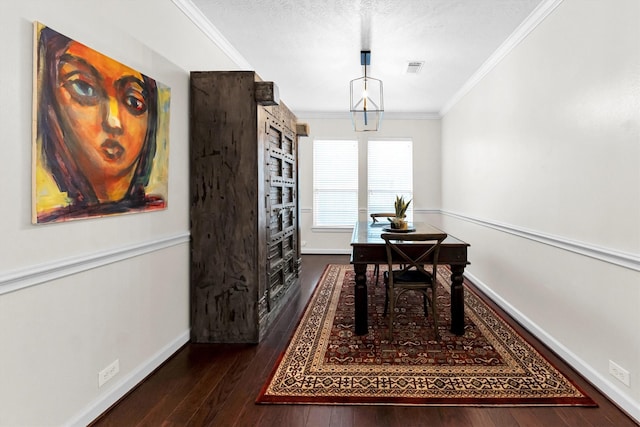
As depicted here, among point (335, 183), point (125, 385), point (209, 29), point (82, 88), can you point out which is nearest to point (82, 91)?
point (82, 88)

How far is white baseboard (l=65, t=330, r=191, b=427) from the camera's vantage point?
1.78 metres

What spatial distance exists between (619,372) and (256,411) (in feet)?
6.77

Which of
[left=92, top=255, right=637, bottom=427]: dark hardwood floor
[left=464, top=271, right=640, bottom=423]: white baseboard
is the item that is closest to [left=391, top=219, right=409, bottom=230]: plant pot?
[left=464, top=271, right=640, bottom=423]: white baseboard

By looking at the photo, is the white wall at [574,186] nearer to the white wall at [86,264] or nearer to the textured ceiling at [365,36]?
the textured ceiling at [365,36]

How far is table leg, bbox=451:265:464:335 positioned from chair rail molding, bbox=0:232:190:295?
234 centimetres

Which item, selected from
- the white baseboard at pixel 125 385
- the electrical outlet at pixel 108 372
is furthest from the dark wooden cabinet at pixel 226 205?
the electrical outlet at pixel 108 372

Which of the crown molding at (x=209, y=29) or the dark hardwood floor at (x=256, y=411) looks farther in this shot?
the crown molding at (x=209, y=29)

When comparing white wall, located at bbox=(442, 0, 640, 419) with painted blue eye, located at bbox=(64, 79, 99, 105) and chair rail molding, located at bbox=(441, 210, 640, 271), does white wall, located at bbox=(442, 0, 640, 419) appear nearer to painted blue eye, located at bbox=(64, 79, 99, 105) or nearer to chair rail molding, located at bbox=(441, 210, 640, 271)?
chair rail molding, located at bbox=(441, 210, 640, 271)

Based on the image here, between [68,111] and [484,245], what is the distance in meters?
4.17

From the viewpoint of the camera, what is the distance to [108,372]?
1.95 meters

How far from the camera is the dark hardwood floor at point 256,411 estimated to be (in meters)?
1.84

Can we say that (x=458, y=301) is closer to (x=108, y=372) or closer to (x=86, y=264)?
(x=108, y=372)

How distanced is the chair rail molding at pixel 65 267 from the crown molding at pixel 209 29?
6.06ft

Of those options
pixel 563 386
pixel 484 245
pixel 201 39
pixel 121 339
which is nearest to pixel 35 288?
pixel 121 339
